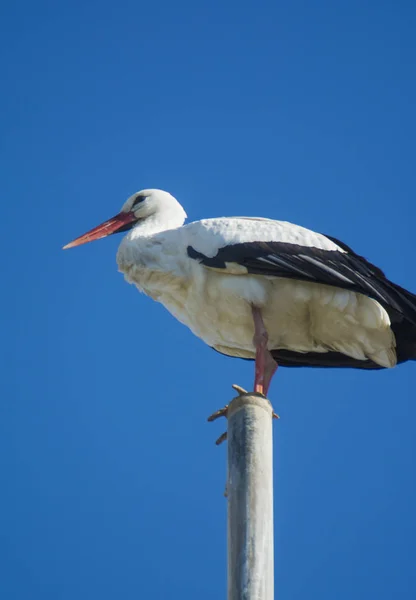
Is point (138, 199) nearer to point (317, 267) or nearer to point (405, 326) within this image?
point (317, 267)

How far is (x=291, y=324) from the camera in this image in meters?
11.0

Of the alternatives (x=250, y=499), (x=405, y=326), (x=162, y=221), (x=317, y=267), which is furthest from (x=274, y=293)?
(x=250, y=499)

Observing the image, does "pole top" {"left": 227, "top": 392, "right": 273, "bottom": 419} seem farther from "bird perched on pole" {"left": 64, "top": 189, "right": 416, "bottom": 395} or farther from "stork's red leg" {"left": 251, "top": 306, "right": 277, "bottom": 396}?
"stork's red leg" {"left": 251, "top": 306, "right": 277, "bottom": 396}

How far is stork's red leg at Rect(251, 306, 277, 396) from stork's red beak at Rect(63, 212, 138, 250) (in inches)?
90.0

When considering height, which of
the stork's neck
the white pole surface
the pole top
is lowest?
the white pole surface

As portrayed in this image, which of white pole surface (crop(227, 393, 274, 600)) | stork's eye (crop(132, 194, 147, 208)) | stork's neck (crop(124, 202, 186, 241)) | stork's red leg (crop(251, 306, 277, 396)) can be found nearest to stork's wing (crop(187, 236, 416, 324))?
stork's red leg (crop(251, 306, 277, 396))

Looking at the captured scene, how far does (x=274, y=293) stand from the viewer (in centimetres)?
1080

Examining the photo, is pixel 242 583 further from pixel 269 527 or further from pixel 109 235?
pixel 109 235

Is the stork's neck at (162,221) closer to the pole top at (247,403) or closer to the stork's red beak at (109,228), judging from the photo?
the stork's red beak at (109,228)

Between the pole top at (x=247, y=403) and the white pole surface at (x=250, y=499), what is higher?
the pole top at (x=247, y=403)

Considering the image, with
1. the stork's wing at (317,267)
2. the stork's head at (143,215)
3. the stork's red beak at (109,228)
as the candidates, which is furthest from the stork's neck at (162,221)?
the stork's wing at (317,267)

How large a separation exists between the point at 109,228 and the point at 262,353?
2682 mm

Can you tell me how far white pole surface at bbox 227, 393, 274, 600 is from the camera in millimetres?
7836

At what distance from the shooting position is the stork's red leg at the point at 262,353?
34.7 feet
